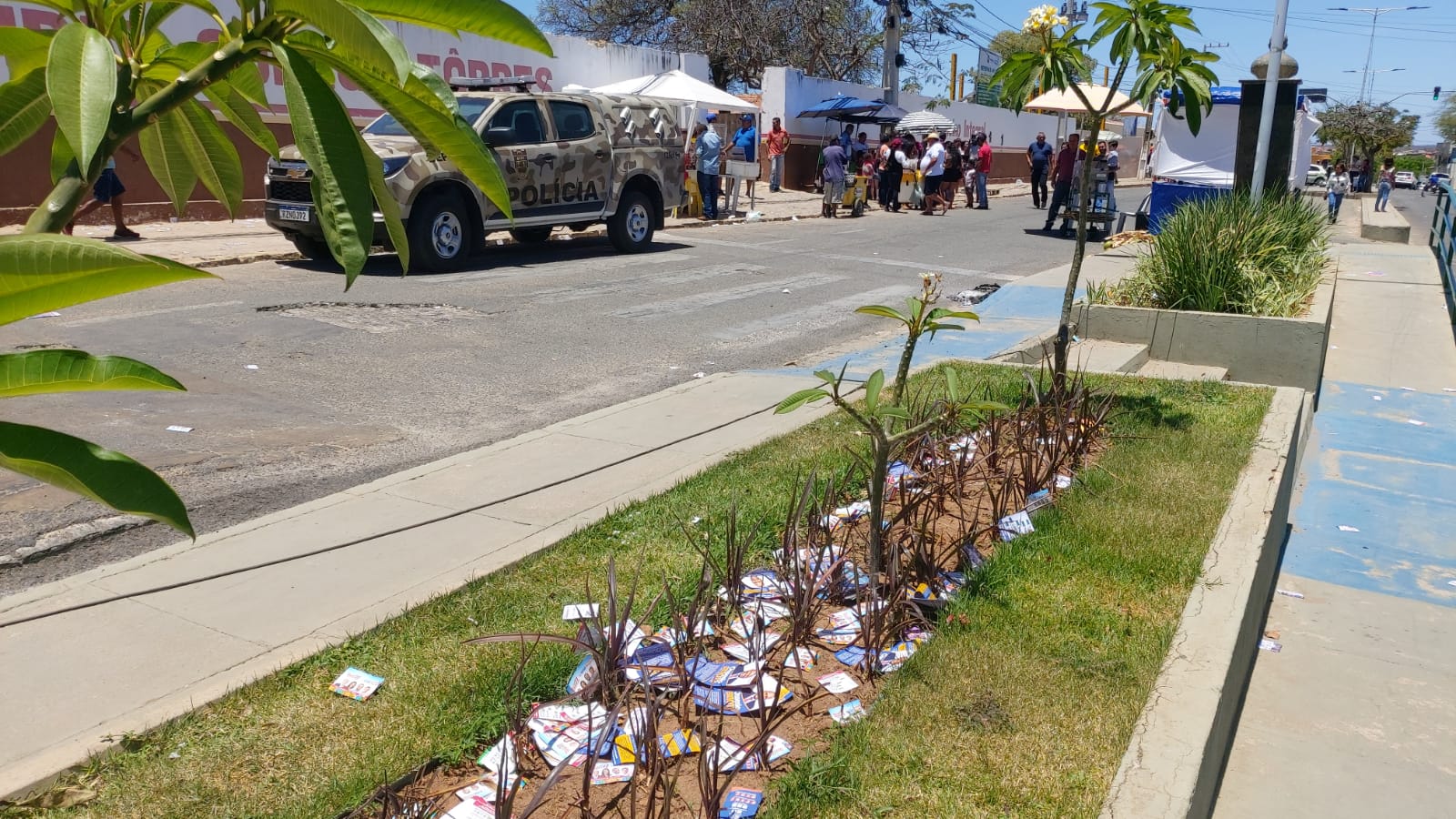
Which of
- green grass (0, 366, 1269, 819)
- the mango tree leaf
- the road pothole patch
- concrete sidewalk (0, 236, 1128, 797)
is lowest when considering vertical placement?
concrete sidewalk (0, 236, 1128, 797)

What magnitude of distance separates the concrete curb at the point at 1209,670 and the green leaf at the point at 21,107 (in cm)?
268

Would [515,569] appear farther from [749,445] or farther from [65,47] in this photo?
[65,47]

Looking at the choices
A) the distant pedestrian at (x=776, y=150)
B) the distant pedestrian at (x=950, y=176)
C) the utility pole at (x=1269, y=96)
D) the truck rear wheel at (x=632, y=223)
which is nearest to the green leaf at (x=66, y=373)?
the utility pole at (x=1269, y=96)

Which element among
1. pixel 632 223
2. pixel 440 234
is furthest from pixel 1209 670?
pixel 632 223

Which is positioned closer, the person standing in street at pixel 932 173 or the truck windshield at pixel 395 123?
the truck windshield at pixel 395 123

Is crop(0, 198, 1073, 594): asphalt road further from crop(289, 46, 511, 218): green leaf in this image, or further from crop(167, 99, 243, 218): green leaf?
crop(289, 46, 511, 218): green leaf

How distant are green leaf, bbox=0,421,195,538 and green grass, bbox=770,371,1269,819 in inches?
79.1

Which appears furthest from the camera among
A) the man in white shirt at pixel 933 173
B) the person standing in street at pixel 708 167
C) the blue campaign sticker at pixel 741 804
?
the man in white shirt at pixel 933 173

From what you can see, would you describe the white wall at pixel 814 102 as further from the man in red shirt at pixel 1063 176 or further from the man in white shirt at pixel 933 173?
the man in red shirt at pixel 1063 176

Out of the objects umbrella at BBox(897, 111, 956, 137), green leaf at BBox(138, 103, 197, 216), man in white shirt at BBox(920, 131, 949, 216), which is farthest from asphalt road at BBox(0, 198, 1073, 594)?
umbrella at BBox(897, 111, 956, 137)

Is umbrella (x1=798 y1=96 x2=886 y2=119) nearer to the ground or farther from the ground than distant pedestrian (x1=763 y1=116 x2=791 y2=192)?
farther from the ground

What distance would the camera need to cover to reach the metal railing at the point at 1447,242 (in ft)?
43.4

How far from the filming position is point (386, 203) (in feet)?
4.93

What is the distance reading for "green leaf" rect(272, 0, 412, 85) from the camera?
4.08ft
